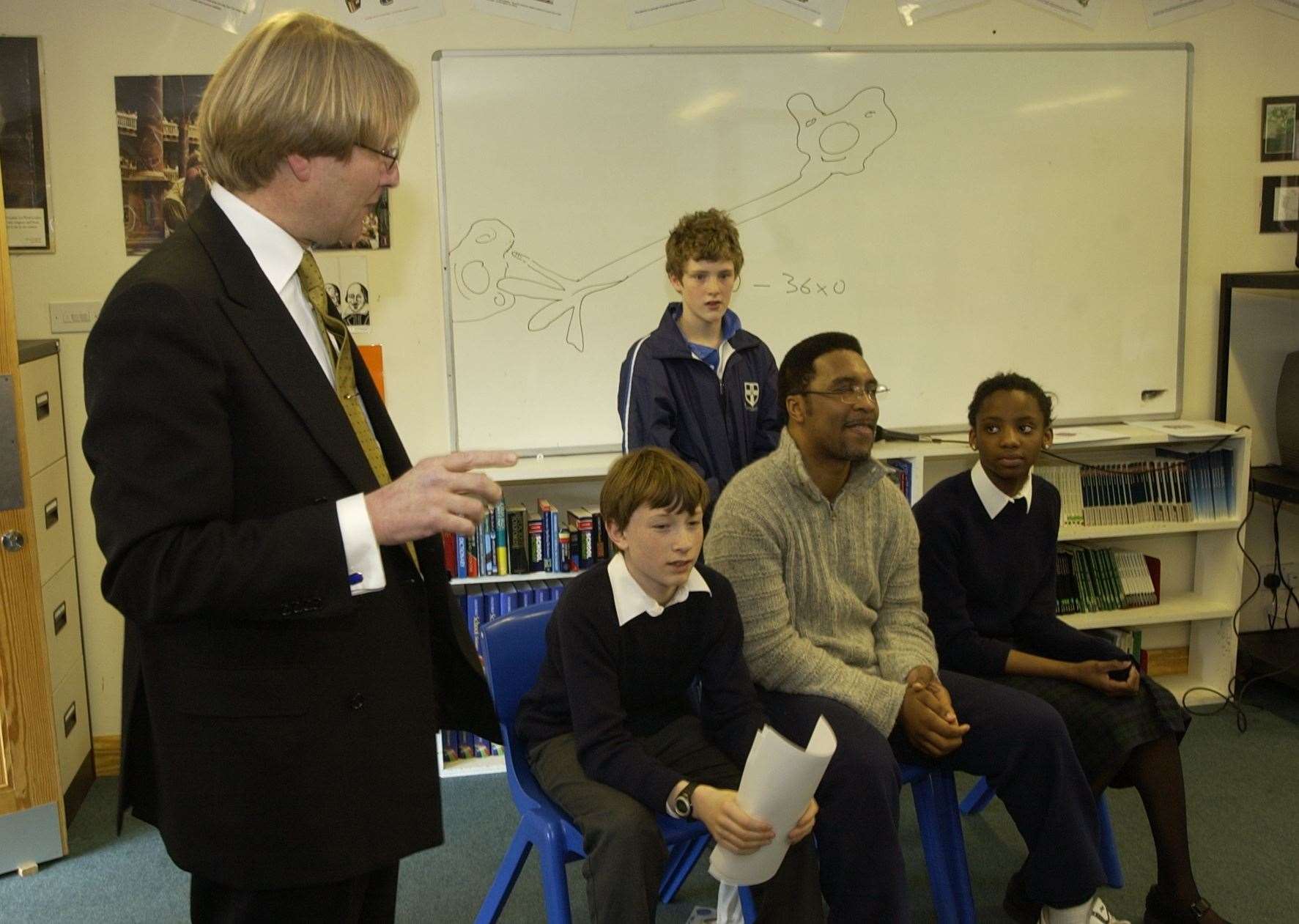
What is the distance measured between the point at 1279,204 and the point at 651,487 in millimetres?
2771

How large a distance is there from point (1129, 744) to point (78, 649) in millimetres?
2734

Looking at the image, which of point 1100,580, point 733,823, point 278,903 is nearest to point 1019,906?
point 733,823

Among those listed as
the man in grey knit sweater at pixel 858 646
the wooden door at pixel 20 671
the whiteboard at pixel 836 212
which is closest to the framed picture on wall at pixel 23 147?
the wooden door at pixel 20 671

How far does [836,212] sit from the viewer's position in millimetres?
3551

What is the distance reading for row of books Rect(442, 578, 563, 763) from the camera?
334cm

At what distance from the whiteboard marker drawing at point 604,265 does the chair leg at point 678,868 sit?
158 cm

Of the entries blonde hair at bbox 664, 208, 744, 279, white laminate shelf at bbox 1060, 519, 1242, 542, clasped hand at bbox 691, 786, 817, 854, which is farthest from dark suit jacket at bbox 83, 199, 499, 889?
white laminate shelf at bbox 1060, 519, 1242, 542

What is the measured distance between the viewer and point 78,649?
3.32 metres

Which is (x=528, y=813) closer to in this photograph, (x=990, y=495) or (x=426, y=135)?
(x=990, y=495)

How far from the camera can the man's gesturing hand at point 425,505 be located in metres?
1.08

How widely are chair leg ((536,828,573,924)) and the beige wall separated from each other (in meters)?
1.73

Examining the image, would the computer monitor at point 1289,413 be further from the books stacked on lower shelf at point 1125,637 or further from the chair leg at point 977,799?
the chair leg at point 977,799

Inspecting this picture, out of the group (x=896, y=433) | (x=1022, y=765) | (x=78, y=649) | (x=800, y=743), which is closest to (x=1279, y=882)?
(x=1022, y=765)

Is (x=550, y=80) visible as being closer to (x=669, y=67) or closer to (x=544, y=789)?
(x=669, y=67)
